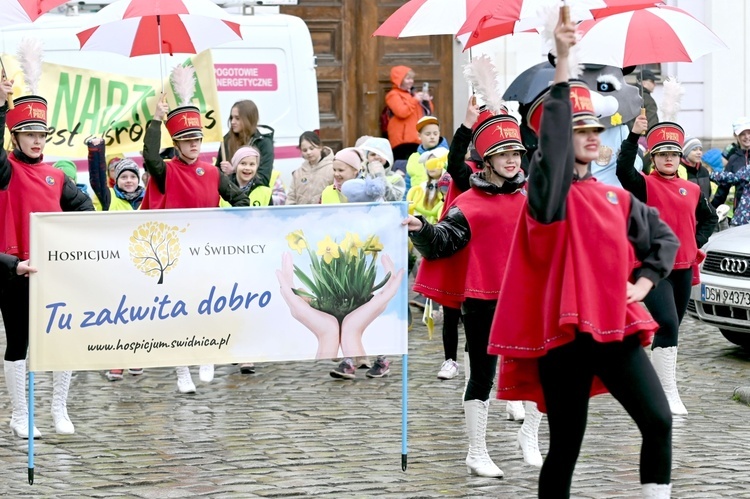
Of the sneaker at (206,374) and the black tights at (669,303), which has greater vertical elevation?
the black tights at (669,303)

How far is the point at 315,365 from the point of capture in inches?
420

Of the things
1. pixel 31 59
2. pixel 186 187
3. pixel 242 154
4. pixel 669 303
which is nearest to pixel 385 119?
pixel 242 154

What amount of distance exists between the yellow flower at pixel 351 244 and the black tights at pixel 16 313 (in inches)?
75.4

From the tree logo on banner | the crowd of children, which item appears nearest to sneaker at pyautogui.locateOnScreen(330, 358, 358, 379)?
the crowd of children

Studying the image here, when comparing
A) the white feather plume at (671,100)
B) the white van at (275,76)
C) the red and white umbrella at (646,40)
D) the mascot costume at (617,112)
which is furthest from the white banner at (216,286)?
the white van at (275,76)

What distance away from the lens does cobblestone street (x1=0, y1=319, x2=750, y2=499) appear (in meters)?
6.85

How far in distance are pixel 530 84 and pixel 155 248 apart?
4597 millimetres

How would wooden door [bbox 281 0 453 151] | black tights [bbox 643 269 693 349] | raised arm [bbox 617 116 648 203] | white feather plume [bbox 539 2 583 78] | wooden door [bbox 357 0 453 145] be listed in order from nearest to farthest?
white feather plume [bbox 539 2 583 78], black tights [bbox 643 269 693 349], raised arm [bbox 617 116 648 203], wooden door [bbox 281 0 453 151], wooden door [bbox 357 0 453 145]

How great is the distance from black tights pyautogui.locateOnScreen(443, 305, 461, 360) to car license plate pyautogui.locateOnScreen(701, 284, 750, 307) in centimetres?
208

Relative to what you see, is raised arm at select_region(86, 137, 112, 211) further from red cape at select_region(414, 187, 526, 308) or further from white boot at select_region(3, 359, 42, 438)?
red cape at select_region(414, 187, 526, 308)

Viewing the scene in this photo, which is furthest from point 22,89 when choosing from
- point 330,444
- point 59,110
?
point 330,444

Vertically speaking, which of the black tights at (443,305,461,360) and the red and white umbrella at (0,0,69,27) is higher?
the red and white umbrella at (0,0,69,27)

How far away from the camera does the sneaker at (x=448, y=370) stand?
986 centimetres

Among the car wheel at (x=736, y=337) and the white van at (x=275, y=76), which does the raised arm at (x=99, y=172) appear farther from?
the car wheel at (x=736, y=337)
